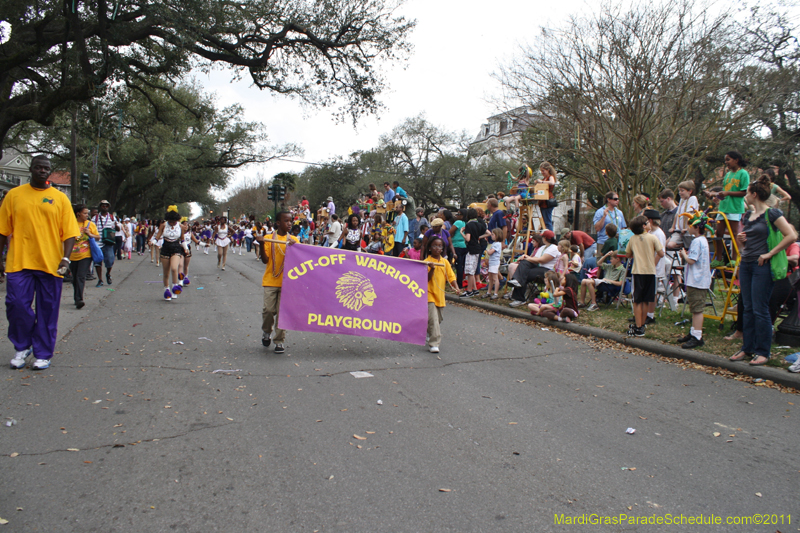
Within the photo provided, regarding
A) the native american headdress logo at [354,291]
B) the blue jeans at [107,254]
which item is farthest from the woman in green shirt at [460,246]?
the blue jeans at [107,254]

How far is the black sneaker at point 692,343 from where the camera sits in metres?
7.05

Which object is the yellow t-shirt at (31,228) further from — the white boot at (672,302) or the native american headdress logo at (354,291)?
the white boot at (672,302)

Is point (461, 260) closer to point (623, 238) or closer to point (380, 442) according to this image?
point (623, 238)

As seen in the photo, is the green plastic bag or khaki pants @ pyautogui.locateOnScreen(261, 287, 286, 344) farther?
khaki pants @ pyautogui.locateOnScreen(261, 287, 286, 344)

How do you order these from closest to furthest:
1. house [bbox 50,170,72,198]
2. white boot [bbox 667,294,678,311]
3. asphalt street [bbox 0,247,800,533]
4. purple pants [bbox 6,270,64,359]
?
asphalt street [bbox 0,247,800,533] → purple pants [bbox 6,270,64,359] → white boot [bbox 667,294,678,311] → house [bbox 50,170,72,198]

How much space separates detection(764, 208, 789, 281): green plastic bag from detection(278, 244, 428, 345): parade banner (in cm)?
411

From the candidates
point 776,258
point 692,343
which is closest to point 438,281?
point 692,343

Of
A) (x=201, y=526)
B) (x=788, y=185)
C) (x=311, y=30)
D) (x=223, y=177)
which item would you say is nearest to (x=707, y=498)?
(x=201, y=526)

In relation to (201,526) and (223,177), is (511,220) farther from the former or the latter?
(223,177)

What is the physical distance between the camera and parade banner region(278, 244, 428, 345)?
684 centimetres

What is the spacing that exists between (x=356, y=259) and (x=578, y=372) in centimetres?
313

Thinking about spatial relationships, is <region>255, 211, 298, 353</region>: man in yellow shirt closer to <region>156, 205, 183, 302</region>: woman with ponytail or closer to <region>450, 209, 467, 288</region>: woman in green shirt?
<region>156, 205, 183, 302</region>: woman with ponytail

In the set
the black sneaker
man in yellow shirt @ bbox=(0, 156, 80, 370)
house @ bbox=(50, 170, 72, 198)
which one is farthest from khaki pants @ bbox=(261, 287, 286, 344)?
house @ bbox=(50, 170, 72, 198)

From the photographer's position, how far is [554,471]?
357cm
